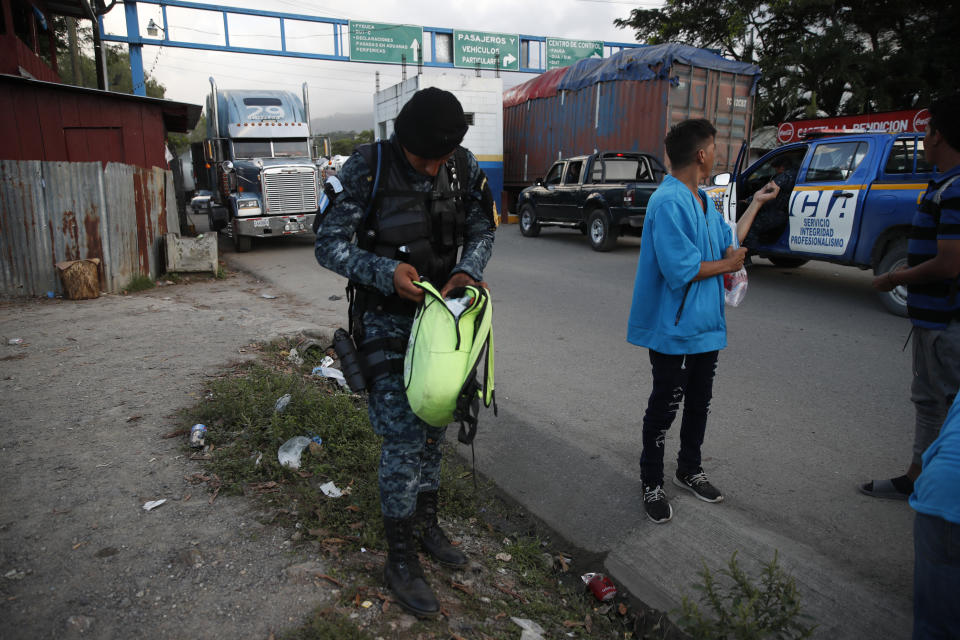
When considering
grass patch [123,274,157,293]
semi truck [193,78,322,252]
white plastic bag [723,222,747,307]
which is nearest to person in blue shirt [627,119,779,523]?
white plastic bag [723,222,747,307]

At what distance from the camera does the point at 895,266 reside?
690cm

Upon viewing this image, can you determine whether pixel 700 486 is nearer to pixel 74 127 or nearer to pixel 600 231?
pixel 600 231

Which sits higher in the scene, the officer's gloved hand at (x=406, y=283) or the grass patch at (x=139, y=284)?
the officer's gloved hand at (x=406, y=283)

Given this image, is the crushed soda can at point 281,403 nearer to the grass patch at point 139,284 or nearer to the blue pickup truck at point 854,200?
the blue pickup truck at point 854,200

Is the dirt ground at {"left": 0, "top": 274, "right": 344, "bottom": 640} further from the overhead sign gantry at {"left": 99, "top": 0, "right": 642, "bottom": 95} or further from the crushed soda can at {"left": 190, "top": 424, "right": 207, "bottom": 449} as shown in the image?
the overhead sign gantry at {"left": 99, "top": 0, "right": 642, "bottom": 95}

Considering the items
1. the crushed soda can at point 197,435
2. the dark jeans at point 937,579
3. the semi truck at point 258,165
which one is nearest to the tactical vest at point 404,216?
the dark jeans at point 937,579

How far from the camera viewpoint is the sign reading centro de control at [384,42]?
24.5 m

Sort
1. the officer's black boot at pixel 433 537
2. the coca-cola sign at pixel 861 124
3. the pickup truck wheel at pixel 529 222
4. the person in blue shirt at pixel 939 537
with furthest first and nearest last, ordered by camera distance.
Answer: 1. the coca-cola sign at pixel 861 124
2. the pickup truck wheel at pixel 529 222
3. the officer's black boot at pixel 433 537
4. the person in blue shirt at pixel 939 537

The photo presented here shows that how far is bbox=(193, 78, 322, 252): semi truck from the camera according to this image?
13.3 metres

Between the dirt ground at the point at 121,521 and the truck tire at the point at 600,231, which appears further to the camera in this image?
the truck tire at the point at 600,231

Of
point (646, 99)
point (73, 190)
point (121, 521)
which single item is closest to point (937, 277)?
point (121, 521)

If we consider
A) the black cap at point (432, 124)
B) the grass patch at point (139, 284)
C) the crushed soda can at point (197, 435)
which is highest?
the black cap at point (432, 124)

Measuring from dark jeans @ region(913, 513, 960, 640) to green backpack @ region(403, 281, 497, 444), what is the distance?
53.4 inches

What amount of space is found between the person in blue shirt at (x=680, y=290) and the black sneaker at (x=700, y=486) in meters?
0.25
